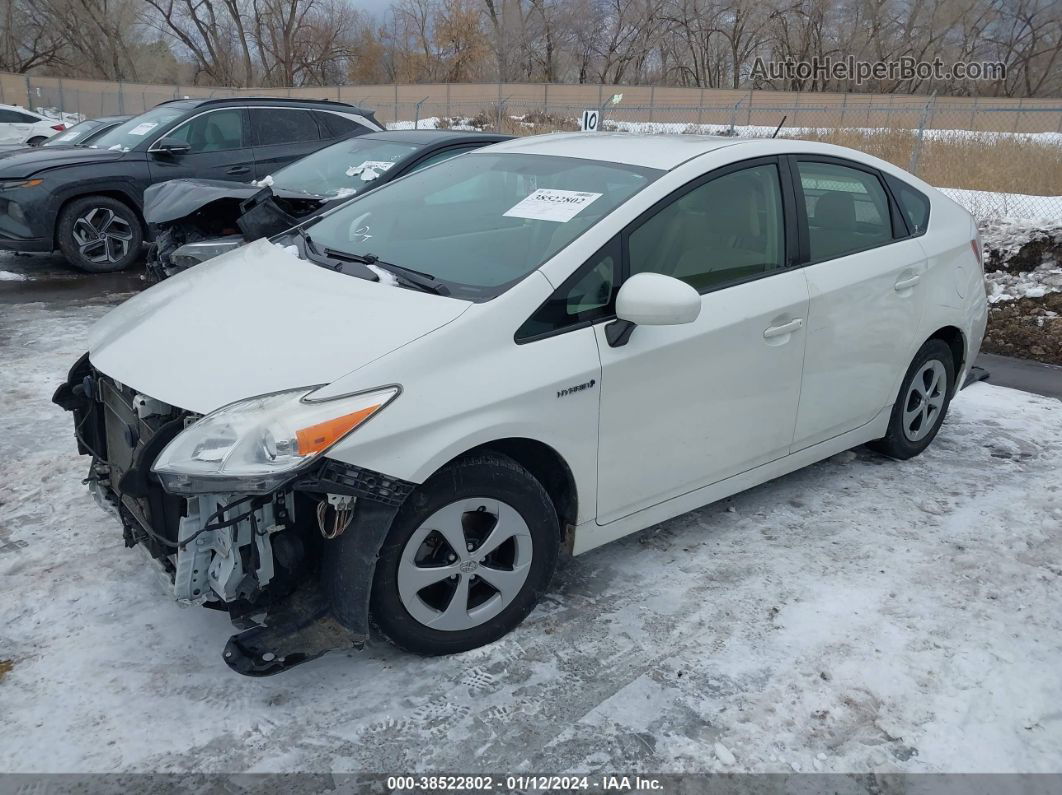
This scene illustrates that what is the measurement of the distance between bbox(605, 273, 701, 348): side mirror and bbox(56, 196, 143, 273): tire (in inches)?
301

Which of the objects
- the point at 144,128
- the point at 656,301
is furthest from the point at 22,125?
the point at 656,301

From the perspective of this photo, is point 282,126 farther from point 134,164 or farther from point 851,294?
point 851,294

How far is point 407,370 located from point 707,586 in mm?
1556

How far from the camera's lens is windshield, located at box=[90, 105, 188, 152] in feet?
29.9

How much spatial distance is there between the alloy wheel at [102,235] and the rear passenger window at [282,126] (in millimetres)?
1737

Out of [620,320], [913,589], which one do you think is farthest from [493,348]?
[913,589]

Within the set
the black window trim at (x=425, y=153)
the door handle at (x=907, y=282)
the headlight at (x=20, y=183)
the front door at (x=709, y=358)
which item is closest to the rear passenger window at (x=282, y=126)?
the headlight at (x=20, y=183)

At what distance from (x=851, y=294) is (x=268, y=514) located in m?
2.65

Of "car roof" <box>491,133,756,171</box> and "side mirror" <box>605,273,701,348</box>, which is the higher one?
"car roof" <box>491,133,756,171</box>

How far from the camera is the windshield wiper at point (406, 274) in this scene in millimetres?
2896

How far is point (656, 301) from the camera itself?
278 centimetres

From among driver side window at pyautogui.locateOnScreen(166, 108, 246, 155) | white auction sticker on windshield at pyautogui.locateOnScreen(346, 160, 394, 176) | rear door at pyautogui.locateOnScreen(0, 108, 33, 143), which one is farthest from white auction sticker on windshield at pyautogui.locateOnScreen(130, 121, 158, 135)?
rear door at pyautogui.locateOnScreen(0, 108, 33, 143)

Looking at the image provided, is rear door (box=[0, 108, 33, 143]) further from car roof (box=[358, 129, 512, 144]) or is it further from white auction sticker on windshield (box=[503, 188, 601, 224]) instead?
white auction sticker on windshield (box=[503, 188, 601, 224])

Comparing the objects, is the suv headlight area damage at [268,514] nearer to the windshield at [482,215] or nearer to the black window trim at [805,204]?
the windshield at [482,215]
